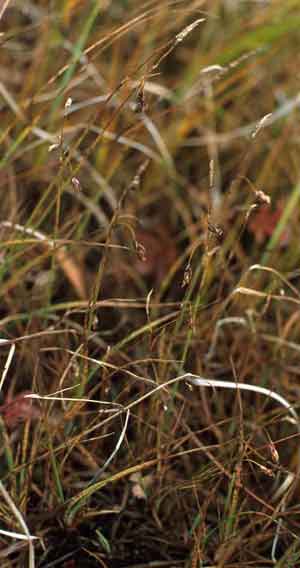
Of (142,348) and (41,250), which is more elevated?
(41,250)

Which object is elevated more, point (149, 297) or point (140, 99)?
point (140, 99)

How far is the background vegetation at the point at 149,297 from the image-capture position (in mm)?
912

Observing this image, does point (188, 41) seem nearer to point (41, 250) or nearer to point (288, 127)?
point (288, 127)

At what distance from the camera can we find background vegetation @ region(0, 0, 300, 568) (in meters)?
0.91

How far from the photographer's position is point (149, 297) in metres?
0.90

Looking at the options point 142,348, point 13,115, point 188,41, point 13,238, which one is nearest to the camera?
point 13,238

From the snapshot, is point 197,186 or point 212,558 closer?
point 212,558

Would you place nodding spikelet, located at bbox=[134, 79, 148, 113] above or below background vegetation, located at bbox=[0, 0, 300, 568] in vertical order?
above

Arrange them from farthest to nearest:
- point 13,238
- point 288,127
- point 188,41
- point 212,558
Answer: point 188,41
point 288,127
point 13,238
point 212,558

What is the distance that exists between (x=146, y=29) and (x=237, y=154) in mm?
292

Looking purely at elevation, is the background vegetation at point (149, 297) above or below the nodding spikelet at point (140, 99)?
below

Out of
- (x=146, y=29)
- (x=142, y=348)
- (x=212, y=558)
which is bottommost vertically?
(x=212, y=558)

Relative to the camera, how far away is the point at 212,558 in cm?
95

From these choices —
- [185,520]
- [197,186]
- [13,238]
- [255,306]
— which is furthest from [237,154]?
[185,520]
